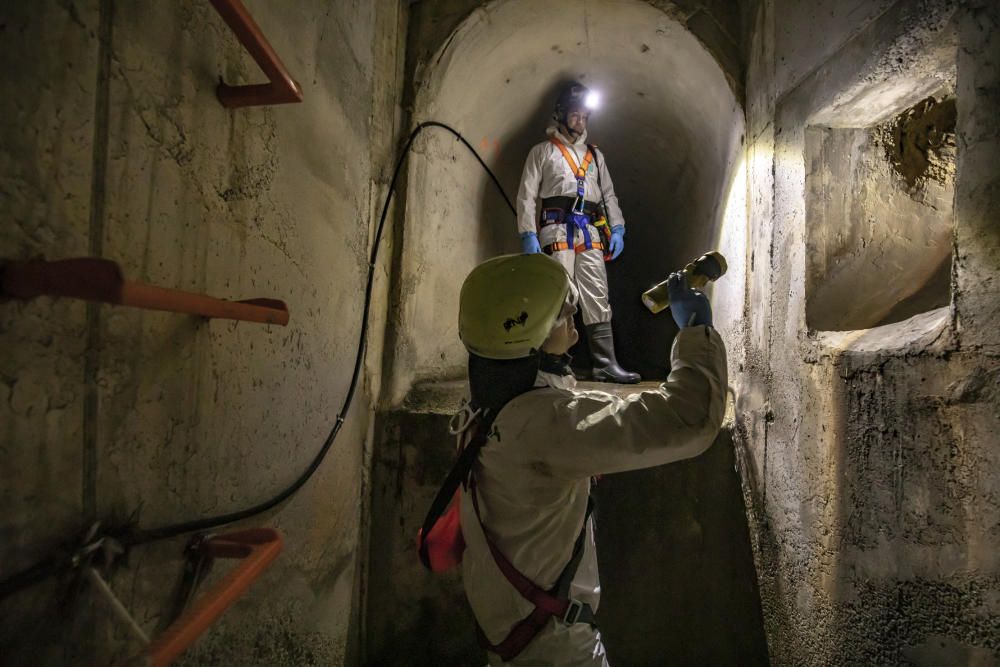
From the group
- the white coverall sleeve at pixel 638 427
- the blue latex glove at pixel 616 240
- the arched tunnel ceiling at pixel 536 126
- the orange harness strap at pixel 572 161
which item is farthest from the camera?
the blue latex glove at pixel 616 240

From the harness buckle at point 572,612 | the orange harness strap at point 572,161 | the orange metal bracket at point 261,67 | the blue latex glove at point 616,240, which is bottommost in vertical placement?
the harness buckle at point 572,612

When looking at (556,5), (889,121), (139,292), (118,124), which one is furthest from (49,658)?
(556,5)

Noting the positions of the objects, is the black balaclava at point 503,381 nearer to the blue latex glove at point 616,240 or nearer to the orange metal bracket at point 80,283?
the orange metal bracket at point 80,283

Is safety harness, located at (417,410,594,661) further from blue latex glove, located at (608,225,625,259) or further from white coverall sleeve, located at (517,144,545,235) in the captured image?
blue latex glove, located at (608,225,625,259)

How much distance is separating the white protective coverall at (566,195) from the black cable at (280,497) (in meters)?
0.47

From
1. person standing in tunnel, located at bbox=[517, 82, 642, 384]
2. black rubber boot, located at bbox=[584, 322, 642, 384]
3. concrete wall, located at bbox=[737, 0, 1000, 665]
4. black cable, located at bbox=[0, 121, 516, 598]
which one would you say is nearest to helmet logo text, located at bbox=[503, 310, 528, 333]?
black cable, located at bbox=[0, 121, 516, 598]

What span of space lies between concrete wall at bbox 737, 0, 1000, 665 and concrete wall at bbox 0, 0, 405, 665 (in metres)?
1.84

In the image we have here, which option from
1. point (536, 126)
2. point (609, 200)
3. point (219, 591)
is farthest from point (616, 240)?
point (219, 591)

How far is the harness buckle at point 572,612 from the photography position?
4.53ft

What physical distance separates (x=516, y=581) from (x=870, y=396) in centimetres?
119

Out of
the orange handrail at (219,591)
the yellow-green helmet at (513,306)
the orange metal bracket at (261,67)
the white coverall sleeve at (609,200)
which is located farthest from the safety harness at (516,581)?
the white coverall sleeve at (609,200)

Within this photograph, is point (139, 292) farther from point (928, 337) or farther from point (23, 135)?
point (928, 337)

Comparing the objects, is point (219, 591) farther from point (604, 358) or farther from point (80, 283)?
point (604, 358)

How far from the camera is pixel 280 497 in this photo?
1.71 metres
